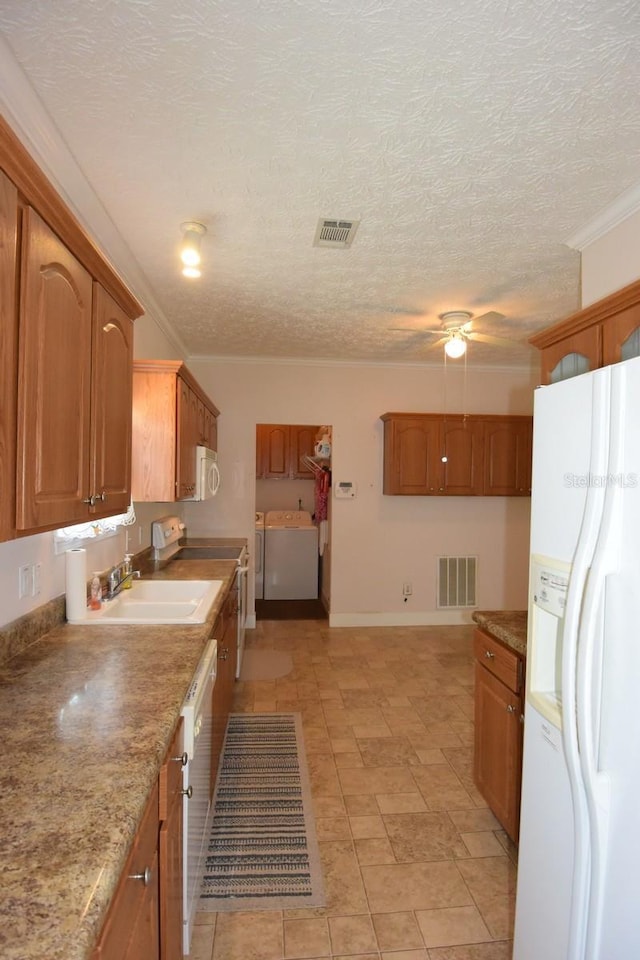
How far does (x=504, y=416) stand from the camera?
4926mm

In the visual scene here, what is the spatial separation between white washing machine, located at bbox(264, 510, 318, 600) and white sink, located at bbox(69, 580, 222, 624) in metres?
3.31

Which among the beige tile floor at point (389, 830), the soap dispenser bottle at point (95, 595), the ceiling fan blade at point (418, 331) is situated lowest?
the beige tile floor at point (389, 830)

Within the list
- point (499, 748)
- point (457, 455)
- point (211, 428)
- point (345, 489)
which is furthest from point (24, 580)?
point (457, 455)

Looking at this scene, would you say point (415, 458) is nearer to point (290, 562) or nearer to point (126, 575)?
point (290, 562)

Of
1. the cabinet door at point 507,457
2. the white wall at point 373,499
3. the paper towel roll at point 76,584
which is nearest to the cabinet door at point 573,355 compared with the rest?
the paper towel roll at point 76,584

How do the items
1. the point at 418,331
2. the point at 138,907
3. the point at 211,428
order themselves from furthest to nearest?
the point at 211,428
the point at 418,331
the point at 138,907

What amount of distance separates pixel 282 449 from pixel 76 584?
477 centimetres

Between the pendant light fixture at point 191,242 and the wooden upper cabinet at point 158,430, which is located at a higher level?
the pendant light fixture at point 191,242

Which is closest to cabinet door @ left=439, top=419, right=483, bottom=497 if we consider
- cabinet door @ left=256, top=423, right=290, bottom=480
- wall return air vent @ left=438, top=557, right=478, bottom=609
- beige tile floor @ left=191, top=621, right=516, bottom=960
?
wall return air vent @ left=438, top=557, right=478, bottom=609

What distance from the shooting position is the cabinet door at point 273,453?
662cm

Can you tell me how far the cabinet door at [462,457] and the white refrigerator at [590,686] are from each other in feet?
11.7

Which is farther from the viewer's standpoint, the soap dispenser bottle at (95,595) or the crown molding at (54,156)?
the soap dispenser bottle at (95,595)

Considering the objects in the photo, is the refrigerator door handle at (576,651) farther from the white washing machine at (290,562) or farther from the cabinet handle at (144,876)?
the white washing machine at (290,562)
